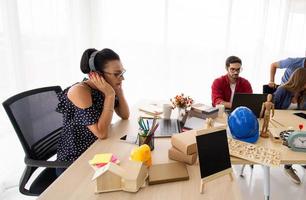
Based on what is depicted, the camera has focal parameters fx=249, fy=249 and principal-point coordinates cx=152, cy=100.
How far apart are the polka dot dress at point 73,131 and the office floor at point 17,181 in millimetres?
843

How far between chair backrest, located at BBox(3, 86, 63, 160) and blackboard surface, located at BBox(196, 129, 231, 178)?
917 mm

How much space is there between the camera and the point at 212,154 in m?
0.99

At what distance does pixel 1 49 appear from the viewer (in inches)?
71.8

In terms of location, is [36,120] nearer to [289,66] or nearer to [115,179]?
[115,179]

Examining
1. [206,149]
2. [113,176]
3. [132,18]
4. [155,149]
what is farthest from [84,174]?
[132,18]

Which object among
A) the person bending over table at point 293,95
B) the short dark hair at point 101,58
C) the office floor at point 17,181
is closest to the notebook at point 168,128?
the short dark hair at point 101,58

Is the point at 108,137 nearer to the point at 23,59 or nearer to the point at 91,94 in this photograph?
the point at 91,94

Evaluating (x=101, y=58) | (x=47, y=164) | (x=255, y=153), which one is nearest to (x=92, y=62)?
(x=101, y=58)

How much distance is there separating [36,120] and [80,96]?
30cm

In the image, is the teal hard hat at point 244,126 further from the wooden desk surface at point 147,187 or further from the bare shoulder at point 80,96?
the bare shoulder at point 80,96

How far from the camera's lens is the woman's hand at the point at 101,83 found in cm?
142

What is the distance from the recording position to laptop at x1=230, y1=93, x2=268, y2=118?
1696 millimetres

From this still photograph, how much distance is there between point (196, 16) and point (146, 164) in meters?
2.51

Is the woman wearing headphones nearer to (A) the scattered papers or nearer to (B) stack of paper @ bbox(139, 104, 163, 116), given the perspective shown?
(B) stack of paper @ bbox(139, 104, 163, 116)
